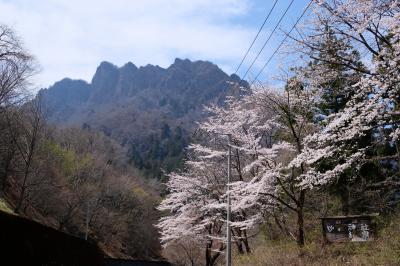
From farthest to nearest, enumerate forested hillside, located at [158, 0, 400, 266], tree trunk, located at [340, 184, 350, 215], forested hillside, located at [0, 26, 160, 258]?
forested hillside, located at [0, 26, 160, 258], tree trunk, located at [340, 184, 350, 215], forested hillside, located at [158, 0, 400, 266]

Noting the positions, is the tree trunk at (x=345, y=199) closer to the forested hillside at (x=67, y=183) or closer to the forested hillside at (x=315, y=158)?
the forested hillside at (x=315, y=158)

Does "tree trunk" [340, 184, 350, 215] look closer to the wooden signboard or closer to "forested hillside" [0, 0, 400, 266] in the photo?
"forested hillside" [0, 0, 400, 266]

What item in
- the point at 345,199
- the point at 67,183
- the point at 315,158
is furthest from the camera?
the point at 67,183

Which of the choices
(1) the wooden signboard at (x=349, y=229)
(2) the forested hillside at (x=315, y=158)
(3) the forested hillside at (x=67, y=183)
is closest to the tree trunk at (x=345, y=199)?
(2) the forested hillside at (x=315, y=158)

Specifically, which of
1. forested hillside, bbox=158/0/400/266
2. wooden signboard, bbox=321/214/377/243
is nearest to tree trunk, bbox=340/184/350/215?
forested hillside, bbox=158/0/400/266

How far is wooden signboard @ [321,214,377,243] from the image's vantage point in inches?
519

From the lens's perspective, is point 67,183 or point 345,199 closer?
point 345,199

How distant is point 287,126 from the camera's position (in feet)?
59.1

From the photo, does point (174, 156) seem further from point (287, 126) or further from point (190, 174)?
point (287, 126)

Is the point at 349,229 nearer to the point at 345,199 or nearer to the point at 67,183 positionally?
the point at 345,199

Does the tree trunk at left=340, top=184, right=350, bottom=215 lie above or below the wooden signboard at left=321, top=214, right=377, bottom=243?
above

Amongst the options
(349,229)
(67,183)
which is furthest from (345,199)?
(67,183)

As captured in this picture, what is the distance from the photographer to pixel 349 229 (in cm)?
1348

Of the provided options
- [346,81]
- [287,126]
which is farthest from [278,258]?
[346,81]
